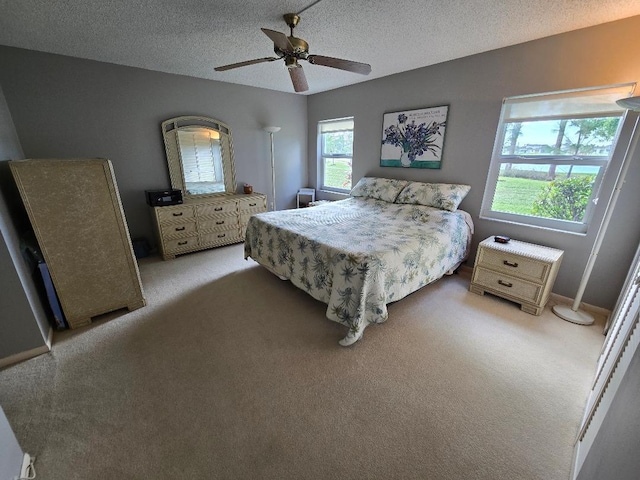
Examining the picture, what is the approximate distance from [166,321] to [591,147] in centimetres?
401

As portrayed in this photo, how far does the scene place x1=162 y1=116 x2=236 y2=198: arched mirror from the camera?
3584mm

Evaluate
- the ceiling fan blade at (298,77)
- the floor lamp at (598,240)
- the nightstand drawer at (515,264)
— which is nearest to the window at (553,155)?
the floor lamp at (598,240)

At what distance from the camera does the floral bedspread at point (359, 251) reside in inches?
74.7

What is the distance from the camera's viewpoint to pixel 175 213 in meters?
3.39

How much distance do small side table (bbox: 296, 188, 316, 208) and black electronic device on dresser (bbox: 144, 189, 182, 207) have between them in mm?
2141

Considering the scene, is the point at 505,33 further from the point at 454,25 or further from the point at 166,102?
the point at 166,102

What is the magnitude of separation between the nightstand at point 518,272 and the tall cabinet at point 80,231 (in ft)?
10.8

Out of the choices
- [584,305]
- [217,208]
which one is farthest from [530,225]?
[217,208]

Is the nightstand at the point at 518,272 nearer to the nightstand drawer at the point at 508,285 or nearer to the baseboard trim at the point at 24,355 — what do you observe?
the nightstand drawer at the point at 508,285

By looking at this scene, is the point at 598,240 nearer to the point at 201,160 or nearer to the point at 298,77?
the point at 298,77

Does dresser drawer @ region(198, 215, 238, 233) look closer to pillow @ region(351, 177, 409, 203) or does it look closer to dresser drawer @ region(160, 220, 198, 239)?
dresser drawer @ region(160, 220, 198, 239)

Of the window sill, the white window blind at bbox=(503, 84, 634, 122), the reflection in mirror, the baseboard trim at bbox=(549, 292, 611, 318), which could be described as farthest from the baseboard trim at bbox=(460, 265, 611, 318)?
the reflection in mirror

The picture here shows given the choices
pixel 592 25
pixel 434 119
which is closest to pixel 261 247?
pixel 434 119

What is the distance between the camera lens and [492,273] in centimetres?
250
